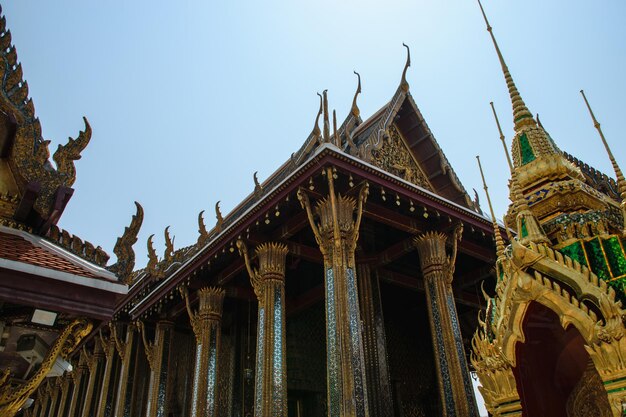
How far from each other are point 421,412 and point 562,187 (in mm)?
8666

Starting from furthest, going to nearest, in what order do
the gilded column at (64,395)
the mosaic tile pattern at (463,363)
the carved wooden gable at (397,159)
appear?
the gilded column at (64,395) → the carved wooden gable at (397,159) → the mosaic tile pattern at (463,363)

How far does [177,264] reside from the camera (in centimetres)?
1065

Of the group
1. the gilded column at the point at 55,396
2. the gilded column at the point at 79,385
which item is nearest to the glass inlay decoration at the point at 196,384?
the gilded column at the point at 79,385

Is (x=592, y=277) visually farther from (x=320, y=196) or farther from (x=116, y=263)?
(x=320, y=196)

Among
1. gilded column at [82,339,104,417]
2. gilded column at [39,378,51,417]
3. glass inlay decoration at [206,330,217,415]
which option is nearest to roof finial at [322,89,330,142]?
glass inlay decoration at [206,330,217,415]

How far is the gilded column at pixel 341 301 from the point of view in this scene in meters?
5.69

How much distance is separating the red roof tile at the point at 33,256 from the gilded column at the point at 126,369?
9277mm

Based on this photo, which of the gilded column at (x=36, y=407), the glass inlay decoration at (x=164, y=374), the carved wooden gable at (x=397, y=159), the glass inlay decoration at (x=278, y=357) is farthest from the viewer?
the gilded column at (x=36, y=407)

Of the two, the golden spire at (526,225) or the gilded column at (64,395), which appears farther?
the gilded column at (64,395)

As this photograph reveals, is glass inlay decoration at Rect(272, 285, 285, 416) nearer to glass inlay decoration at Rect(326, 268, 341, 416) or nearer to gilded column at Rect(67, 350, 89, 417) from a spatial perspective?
glass inlay decoration at Rect(326, 268, 341, 416)

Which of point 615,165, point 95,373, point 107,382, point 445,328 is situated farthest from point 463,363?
point 95,373

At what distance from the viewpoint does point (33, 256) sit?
Result: 2.52 meters

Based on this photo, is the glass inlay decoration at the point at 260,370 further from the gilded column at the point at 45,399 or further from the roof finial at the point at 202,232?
the gilded column at the point at 45,399

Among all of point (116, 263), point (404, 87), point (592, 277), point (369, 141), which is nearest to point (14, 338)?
point (116, 263)
